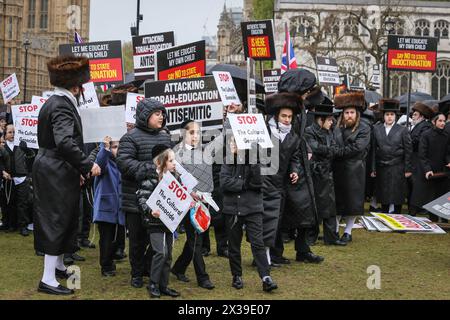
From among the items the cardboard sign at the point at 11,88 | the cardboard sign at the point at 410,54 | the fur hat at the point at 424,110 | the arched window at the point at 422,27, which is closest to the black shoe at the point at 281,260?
the fur hat at the point at 424,110

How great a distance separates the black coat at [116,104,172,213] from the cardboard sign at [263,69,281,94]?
9177 mm

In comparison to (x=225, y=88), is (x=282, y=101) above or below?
below

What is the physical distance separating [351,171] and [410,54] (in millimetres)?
6521

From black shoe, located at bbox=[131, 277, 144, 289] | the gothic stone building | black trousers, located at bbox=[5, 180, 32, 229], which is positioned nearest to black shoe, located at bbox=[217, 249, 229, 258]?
black shoe, located at bbox=[131, 277, 144, 289]

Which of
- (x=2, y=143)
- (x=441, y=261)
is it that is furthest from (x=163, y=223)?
(x=2, y=143)

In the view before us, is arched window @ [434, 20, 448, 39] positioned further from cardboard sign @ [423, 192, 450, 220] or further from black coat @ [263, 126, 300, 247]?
black coat @ [263, 126, 300, 247]

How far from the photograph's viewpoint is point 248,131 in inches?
302

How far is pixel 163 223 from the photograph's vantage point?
289 inches

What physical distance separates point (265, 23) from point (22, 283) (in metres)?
8.73

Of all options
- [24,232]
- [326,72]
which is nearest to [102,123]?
[24,232]

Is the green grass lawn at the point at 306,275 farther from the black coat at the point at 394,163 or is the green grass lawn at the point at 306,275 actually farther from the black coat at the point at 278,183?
the black coat at the point at 394,163

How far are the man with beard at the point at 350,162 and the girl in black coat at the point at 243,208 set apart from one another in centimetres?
334

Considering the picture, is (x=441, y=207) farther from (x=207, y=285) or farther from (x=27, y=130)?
(x=27, y=130)

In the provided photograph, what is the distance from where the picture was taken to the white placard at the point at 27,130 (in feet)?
34.7
